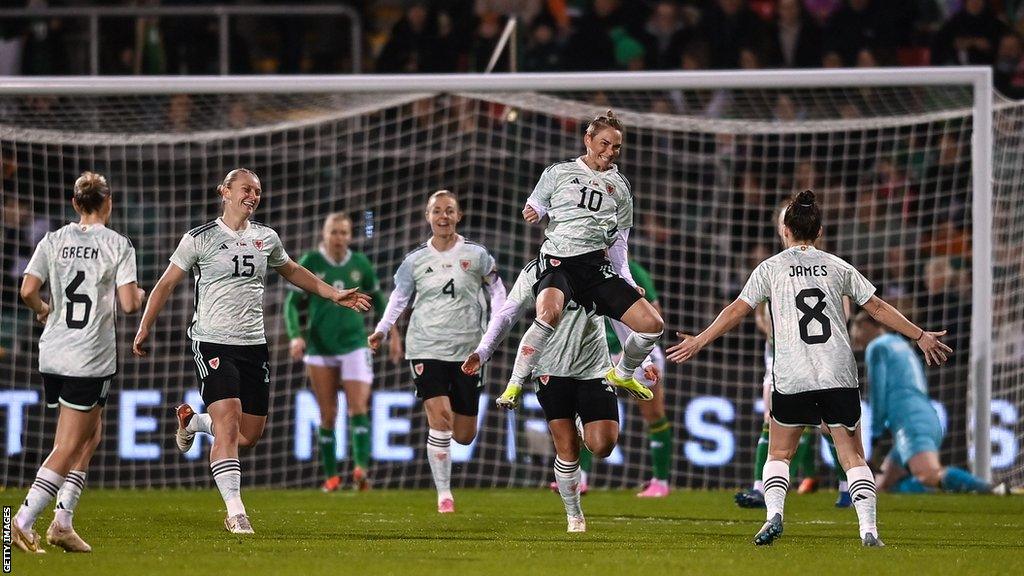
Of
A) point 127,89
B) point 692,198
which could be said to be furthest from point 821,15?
point 127,89

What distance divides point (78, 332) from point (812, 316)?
3.82m

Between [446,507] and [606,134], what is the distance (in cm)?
318

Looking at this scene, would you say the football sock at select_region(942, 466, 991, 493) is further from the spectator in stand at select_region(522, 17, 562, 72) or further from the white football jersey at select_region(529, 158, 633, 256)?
the spectator in stand at select_region(522, 17, 562, 72)

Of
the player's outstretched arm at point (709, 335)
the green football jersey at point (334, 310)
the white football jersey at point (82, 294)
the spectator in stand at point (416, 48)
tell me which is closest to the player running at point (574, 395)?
the player's outstretched arm at point (709, 335)

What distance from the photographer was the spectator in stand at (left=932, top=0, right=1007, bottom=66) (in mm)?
15820

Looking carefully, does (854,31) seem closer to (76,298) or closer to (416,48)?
(416,48)

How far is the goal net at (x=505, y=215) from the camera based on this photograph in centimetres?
1320

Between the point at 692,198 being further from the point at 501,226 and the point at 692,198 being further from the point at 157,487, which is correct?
the point at 157,487

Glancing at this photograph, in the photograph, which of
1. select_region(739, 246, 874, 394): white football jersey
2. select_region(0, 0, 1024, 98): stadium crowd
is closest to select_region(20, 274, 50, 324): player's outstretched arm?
select_region(739, 246, 874, 394): white football jersey

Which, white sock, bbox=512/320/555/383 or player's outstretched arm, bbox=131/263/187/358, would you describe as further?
white sock, bbox=512/320/555/383

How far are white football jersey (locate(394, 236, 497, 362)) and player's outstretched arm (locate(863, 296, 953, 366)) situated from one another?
3489mm

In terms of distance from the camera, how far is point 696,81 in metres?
12.2

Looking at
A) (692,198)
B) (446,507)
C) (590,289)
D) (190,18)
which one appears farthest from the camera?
(190,18)

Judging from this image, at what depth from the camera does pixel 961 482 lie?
39.2ft
